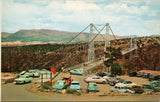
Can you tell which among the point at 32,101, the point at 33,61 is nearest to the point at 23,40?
the point at 33,61

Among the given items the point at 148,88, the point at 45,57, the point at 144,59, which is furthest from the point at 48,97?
the point at 144,59

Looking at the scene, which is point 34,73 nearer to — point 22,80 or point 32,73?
point 32,73

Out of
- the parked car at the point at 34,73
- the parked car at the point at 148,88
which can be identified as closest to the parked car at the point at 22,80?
the parked car at the point at 34,73

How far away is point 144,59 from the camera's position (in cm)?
2453

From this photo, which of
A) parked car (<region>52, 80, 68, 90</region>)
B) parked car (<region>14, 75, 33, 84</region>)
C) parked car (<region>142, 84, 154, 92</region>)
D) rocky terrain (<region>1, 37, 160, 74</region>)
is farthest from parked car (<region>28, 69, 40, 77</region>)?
parked car (<region>142, 84, 154, 92</region>)

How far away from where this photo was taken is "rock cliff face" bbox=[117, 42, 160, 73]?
75.5ft

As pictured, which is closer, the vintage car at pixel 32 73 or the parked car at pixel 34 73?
the vintage car at pixel 32 73

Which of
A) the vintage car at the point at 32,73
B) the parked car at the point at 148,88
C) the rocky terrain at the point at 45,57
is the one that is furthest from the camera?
the vintage car at the point at 32,73

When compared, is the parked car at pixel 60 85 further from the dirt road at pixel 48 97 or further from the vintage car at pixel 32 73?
the vintage car at pixel 32 73

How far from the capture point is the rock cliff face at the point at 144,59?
75.5 ft

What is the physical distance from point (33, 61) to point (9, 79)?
2.67m

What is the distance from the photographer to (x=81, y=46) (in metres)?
20.2

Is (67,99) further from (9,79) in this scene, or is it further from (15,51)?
(15,51)

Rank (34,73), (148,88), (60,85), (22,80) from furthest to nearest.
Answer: (34,73), (148,88), (22,80), (60,85)
